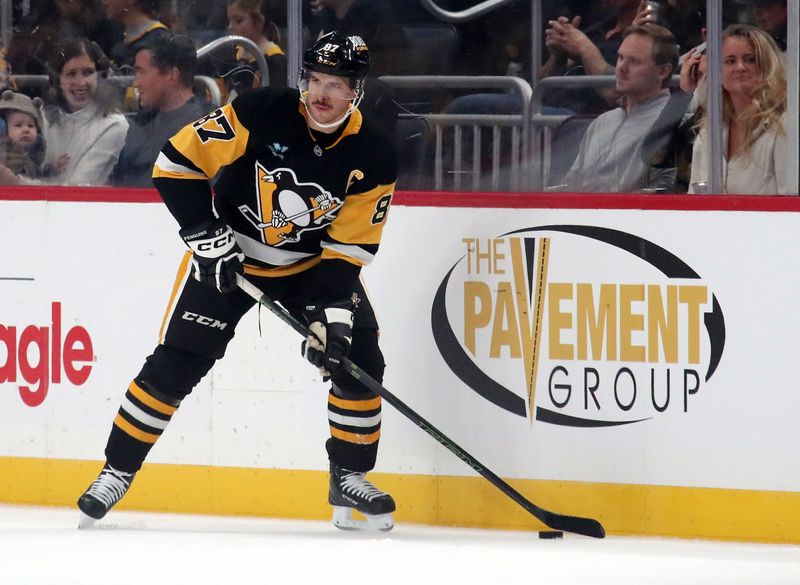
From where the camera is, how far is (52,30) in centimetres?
433

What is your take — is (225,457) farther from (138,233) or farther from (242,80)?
(242,80)

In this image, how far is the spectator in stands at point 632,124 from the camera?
12.4 ft

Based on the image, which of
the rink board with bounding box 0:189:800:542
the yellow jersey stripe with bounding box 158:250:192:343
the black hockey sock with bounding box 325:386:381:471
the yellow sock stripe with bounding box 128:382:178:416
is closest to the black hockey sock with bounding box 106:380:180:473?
the yellow sock stripe with bounding box 128:382:178:416

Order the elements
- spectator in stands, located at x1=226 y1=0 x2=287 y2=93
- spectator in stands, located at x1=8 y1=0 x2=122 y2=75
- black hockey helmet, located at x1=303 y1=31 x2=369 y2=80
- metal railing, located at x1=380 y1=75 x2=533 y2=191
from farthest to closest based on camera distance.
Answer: spectator in stands, located at x1=8 y1=0 x2=122 y2=75
spectator in stands, located at x1=226 y1=0 x2=287 y2=93
metal railing, located at x1=380 y1=75 x2=533 y2=191
black hockey helmet, located at x1=303 y1=31 x2=369 y2=80

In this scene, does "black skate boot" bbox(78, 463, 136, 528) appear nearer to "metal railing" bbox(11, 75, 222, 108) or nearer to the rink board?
the rink board

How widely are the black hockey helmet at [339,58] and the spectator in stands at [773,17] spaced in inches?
39.0

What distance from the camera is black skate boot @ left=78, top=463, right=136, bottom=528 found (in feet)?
12.7

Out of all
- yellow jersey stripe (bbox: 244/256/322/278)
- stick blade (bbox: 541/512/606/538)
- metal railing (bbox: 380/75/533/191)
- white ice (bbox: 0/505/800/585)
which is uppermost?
metal railing (bbox: 380/75/533/191)

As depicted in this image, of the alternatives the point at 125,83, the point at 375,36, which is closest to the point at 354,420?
the point at 375,36

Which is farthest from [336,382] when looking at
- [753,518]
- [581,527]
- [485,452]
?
Answer: [753,518]

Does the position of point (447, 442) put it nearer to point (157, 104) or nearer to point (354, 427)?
point (354, 427)

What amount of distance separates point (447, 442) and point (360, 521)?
36 centimetres

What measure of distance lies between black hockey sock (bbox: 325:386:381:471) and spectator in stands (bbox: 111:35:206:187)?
929 millimetres

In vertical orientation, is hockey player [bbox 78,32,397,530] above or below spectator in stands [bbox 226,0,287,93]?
below
